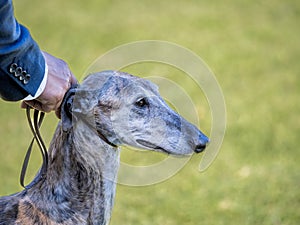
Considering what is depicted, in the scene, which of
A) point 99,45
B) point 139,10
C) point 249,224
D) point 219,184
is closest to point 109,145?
point 249,224

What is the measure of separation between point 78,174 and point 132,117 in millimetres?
425

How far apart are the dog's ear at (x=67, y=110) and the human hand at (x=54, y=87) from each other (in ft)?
0.10

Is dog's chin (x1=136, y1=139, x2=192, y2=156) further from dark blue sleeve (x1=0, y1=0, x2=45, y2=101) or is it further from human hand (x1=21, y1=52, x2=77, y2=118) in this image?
dark blue sleeve (x1=0, y1=0, x2=45, y2=101)

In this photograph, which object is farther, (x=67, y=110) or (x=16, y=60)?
(x=67, y=110)

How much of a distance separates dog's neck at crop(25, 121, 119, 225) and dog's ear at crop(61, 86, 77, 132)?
2.0 inches

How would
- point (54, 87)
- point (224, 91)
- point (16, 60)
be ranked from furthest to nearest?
1. point (224, 91)
2. point (54, 87)
3. point (16, 60)

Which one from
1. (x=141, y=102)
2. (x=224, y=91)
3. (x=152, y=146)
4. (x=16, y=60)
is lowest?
(x=16, y=60)

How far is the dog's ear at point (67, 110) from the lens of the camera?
3.46 metres

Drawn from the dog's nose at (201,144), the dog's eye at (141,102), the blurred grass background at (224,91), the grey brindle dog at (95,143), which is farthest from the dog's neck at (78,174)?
the blurred grass background at (224,91)

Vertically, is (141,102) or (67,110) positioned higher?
(141,102)

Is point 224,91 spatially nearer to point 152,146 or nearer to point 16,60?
point 152,146

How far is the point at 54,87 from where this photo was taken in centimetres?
344

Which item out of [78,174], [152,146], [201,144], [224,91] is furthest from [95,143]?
[224,91]

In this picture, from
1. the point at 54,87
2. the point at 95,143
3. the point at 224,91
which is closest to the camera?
the point at 54,87
